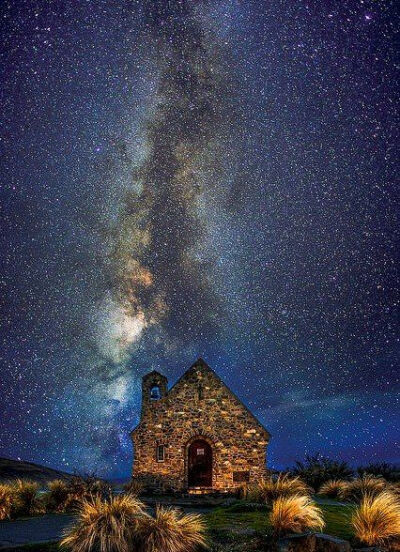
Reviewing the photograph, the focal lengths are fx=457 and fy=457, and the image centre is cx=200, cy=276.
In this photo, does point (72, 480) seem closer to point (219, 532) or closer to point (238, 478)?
point (219, 532)

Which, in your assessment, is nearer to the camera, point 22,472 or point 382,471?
point 382,471

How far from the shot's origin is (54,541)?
28.2 ft

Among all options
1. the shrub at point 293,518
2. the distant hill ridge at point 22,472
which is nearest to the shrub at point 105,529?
the shrub at point 293,518

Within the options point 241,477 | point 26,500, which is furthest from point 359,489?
point 26,500

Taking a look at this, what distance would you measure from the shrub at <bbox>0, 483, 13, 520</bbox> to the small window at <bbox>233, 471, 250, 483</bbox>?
1175cm

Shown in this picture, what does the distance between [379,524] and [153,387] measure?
17.1 metres

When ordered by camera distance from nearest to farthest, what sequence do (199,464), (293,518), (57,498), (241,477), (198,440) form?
(293,518)
(57,498)
(241,477)
(199,464)
(198,440)

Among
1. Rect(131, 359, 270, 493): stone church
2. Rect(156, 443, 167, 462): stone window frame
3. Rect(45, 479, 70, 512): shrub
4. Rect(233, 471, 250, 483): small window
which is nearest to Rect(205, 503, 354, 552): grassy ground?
Rect(45, 479, 70, 512): shrub

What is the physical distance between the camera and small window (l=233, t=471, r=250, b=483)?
22.7 m

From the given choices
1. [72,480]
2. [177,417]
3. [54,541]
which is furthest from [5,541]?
[177,417]

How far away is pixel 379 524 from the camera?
935cm

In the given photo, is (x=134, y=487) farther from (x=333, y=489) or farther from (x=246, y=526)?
(x=246, y=526)

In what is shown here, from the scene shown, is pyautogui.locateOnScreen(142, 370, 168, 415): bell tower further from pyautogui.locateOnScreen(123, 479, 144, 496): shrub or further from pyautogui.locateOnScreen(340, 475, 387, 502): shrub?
pyautogui.locateOnScreen(340, 475, 387, 502): shrub

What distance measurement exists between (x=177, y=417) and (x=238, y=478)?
4244 millimetres
